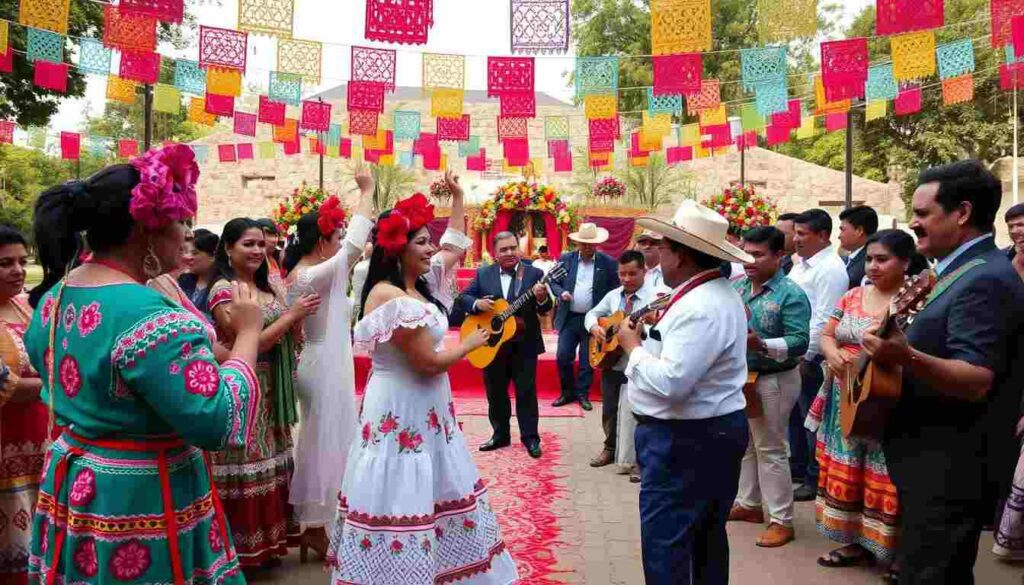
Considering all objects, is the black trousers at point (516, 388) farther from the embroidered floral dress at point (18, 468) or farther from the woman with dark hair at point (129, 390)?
the woman with dark hair at point (129, 390)

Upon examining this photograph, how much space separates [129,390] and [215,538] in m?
0.51

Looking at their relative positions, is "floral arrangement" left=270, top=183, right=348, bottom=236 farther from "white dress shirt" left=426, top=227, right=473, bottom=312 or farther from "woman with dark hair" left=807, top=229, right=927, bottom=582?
"woman with dark hair" left=807, top=229, right=927, bottom=582

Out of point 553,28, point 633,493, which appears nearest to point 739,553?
point 633,493

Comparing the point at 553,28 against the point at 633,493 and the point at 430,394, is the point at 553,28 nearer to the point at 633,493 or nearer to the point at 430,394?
the point at 633,493

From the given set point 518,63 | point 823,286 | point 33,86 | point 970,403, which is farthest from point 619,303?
point 33,86

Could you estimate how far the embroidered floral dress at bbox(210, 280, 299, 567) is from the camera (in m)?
4.40

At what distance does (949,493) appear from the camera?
2.83 m

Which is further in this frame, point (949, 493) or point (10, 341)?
point (10, 341)

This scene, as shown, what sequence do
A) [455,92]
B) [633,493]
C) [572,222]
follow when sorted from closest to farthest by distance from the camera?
[633,493], [455,92], [572,222]

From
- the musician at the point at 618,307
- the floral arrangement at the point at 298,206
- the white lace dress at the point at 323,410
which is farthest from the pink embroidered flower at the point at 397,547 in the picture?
the floral arrangement at the point at 298,206

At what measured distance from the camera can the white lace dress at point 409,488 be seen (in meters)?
3.60

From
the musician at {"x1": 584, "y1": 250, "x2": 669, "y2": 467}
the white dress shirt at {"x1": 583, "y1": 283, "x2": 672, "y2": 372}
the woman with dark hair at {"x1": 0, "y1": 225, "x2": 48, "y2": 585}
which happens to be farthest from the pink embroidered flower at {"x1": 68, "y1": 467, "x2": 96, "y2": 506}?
the white dress shirt at {"x1": 583, "y1": 283, "x2": 672, "y2": 372}

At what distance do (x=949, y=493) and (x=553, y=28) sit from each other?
6.29m

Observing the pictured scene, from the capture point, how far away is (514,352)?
25.0 ft
